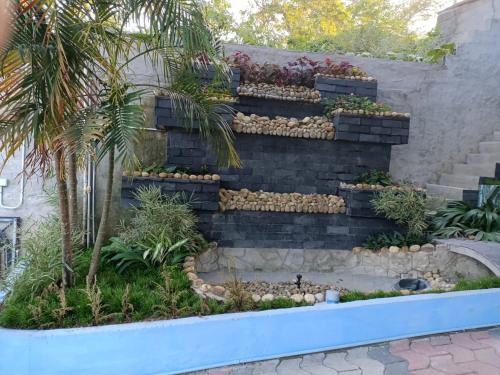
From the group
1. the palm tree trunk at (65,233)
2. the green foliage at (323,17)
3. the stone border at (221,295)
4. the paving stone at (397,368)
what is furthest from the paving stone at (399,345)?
the green foliage at (323,17)

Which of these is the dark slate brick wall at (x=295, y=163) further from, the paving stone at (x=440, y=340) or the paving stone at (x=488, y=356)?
the paving stone at (x=488, y=356)

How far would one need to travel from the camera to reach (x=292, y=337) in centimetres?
267

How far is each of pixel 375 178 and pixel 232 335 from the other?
3.05 metres

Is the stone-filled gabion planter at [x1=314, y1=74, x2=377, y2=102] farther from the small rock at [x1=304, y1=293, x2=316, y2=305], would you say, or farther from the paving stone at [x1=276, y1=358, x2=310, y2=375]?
the paving stone at [x1=276, y1=358, x2=310, y2=375]

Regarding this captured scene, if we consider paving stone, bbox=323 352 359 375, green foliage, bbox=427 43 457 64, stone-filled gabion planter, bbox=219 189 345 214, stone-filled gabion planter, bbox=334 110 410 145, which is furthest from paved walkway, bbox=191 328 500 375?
green foliage, bbox=427 43 457 64

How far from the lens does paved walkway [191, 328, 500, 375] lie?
2498 millimetres

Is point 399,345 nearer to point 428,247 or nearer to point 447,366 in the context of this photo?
point 447,366

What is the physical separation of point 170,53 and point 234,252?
8.00 feet

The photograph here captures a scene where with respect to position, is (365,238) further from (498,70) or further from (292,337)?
(498,70)

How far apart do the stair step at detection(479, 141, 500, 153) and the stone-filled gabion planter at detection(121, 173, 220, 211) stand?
434 centimetres

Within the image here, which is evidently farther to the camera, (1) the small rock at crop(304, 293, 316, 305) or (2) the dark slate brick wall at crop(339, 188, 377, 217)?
(2) the dark slate brick wall at crop(339, 188, 377, 217)

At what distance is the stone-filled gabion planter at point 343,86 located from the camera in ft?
16.2

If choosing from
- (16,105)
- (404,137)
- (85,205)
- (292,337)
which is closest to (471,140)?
(404,137)

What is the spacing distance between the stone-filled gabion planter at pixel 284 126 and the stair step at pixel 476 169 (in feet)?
8.14
